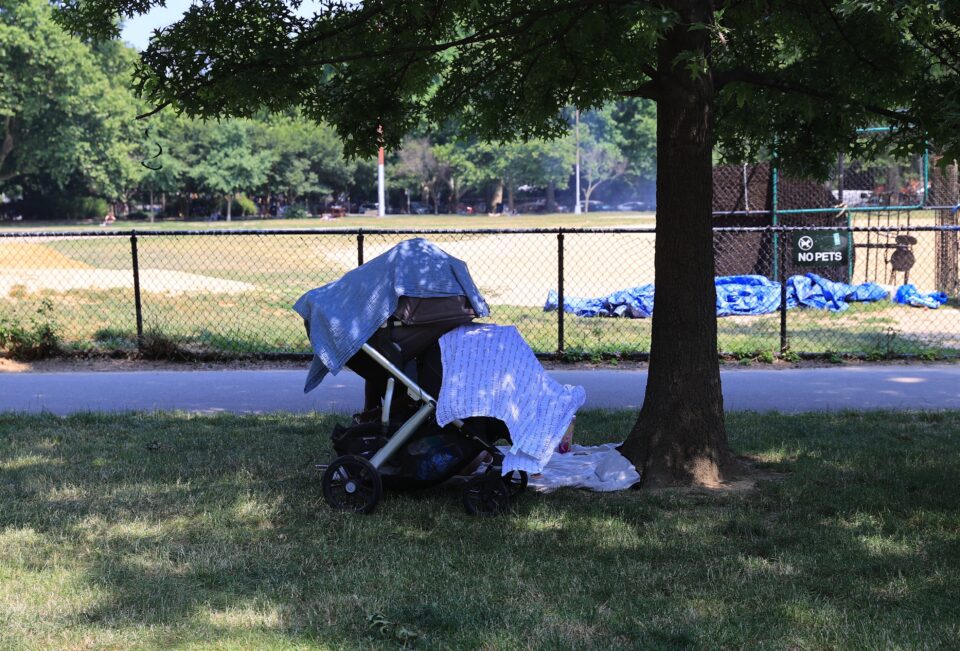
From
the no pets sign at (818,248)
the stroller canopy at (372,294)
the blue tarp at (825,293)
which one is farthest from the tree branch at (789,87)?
the blue tarp at (825,293)

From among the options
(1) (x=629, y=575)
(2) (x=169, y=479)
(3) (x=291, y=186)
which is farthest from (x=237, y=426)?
(3) (x=291, y=186)

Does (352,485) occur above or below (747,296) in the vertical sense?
below

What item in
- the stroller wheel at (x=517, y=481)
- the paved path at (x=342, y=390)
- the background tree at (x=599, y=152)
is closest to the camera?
the stroller wheel at (x=517, y=481)

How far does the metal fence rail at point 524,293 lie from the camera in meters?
11.3

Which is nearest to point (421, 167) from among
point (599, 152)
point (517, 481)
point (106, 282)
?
point (599, 152)

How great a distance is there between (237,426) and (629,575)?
13.5 feet

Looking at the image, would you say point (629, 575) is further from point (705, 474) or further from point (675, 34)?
point (675, 34)

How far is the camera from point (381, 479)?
573 cm

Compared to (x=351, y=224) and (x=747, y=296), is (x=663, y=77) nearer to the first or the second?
(x=747, y=296)

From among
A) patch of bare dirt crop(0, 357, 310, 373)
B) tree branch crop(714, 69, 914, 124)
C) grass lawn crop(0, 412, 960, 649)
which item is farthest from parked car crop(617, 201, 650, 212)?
grass lawn crop(0, 412, 960, 649)

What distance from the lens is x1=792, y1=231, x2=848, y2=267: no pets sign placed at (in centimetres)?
1431

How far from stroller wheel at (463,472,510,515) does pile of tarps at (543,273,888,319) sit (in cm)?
880

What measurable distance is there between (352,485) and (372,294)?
1.05 m

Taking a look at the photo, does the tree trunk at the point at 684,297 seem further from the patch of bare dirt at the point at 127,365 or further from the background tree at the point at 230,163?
the background tree at the point at 230,163
